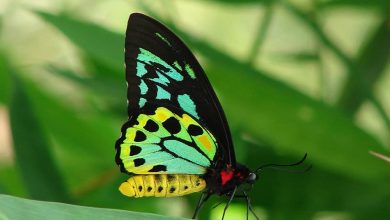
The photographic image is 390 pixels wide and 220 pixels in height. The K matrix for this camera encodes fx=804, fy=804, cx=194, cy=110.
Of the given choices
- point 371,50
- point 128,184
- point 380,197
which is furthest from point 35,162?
point 371,50

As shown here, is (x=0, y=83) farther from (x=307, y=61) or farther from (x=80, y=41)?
(x=307, y=61)

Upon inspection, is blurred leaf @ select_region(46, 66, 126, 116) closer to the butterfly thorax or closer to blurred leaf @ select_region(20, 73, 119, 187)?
blurred leaf @ select_region(20, 73, 119, 187)

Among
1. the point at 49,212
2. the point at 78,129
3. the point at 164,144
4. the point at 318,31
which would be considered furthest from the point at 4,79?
the point at 49,212

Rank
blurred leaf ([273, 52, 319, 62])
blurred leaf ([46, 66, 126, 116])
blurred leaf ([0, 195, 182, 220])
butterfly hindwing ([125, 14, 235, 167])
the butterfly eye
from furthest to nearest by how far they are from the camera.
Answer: blurred leaf ([273, 52, 319, 62]), blurred leaf ([46, 66, 126, 116]), the butterfly eye, butterfly hindwing ([125, 14, 235, 167]), blurred leaf ([0, 195, 182, 220])

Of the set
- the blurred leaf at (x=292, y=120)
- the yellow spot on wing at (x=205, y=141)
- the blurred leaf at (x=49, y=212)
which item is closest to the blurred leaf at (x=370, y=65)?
the blurred leaf at (x=292, y=120)

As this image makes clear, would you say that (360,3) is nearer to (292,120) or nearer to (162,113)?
(292,120)

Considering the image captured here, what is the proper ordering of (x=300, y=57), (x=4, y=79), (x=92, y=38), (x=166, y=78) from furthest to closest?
1. (x=300, y=57)
2. (x=4, y=79)
3. (x=92, y=38)
4. (x=166, y=78)

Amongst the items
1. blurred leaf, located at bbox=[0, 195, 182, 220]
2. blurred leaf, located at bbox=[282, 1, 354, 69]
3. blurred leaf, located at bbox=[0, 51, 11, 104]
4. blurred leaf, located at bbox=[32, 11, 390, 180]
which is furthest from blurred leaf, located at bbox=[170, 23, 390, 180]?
blurred leaf, located at bbox=[0, 195, 182, 220]
